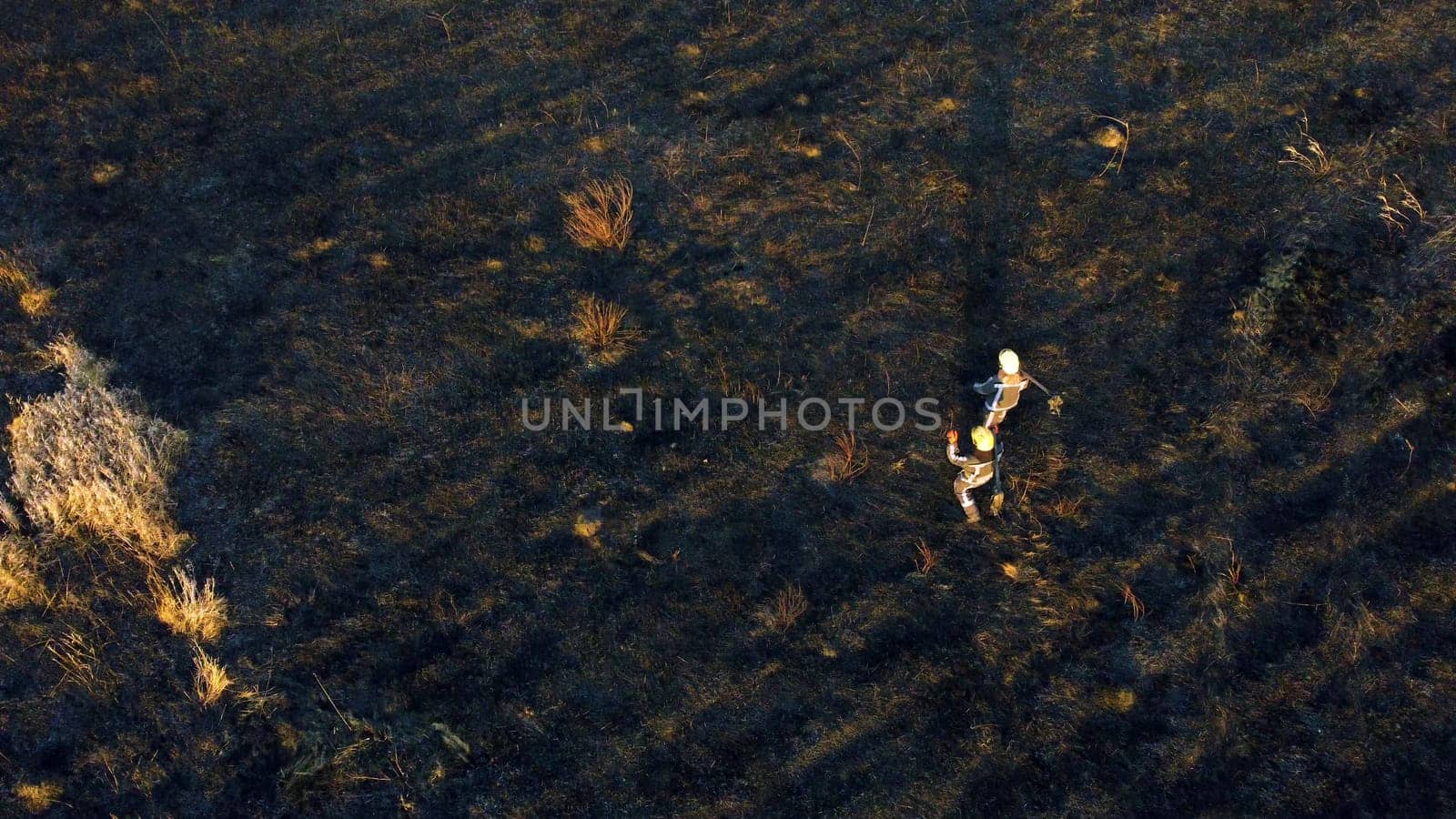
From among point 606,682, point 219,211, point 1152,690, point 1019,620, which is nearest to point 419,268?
point 219,211

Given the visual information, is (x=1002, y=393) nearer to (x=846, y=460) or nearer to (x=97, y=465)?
(x=846, y=460)

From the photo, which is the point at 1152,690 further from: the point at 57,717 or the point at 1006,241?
the point at 57,717

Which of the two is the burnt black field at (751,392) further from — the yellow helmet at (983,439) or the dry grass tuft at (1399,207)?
the yellow helmet at (983,439)

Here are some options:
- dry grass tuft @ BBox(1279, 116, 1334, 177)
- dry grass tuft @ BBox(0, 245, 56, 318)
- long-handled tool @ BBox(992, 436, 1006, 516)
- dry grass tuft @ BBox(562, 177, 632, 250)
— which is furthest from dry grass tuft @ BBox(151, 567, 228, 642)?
dry grass tuft @ BBox(1279, 116, 1334, 177)

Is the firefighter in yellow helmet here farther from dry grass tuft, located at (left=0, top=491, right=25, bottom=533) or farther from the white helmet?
dry grass tuft, located at (left=0, top=491, right=25, bottom=533)

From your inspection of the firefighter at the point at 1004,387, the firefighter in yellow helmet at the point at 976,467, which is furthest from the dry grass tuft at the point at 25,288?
the firefighter at the point at 1004,387

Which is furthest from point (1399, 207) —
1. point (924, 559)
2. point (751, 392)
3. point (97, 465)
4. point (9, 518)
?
point (9, 518)
